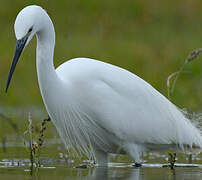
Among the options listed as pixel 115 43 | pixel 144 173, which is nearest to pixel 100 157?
pixel 144 173

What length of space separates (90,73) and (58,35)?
1049cm

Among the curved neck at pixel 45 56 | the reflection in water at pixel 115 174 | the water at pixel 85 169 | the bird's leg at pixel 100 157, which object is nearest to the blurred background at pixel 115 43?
the water at pixel 85 169

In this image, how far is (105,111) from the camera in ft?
22.2

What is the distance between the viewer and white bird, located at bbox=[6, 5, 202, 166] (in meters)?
6.57

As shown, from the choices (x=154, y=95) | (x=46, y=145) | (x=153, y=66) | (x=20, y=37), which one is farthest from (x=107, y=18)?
(x=20, y=37)

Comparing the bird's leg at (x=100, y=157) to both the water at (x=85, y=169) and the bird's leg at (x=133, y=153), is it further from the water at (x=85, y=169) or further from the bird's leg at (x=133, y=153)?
the bird's leg at (x=133, y=153)

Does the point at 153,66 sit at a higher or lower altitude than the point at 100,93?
higher

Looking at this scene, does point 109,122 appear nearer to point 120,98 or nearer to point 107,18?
point 120,98

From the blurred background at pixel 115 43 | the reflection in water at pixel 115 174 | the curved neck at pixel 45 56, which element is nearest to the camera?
the reflection in water at pixel 115 174

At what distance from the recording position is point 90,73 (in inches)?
267

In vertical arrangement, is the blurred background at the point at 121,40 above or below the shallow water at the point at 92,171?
above

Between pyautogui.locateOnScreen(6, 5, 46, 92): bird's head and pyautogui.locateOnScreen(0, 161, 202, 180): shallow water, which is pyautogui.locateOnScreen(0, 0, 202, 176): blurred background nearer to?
pyautogui.locateOnScreen(0, 161, 202, 180): shallow water

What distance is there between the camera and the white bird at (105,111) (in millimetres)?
6568

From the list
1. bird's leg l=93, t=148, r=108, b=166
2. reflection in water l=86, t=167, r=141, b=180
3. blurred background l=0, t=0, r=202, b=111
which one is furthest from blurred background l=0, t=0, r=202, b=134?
reflection in water l=86, t=167, r=141, b=180
